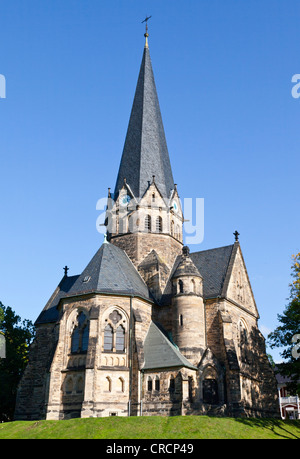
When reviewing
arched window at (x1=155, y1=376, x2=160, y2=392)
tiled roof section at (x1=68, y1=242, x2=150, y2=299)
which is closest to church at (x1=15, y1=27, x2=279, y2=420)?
arched window at (x1=155, y1=376, x2=160, y2=392)

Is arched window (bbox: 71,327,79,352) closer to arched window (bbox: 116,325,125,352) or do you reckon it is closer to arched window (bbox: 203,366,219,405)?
arched window (bbox: 116,325,125,352)

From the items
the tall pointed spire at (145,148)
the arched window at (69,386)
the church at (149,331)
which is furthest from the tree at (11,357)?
the tall pointed spire at (145,148)

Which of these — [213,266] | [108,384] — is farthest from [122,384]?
[213,266]

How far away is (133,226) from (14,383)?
1687 centimetres

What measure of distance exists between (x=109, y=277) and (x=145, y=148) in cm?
1603

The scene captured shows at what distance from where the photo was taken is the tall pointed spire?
4378 centimetres

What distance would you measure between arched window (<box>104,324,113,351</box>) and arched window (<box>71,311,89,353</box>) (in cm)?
118

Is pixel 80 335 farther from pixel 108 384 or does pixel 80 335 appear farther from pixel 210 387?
pixel 210 387

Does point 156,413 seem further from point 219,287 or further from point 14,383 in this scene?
point 14,383

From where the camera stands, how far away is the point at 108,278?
1323 inches

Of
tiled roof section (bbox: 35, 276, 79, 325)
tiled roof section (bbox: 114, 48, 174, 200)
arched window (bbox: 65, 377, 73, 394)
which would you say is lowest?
arched window (bbox: 65, 377, 73, 394)

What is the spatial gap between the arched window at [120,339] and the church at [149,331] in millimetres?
66

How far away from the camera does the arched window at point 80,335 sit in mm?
31531
